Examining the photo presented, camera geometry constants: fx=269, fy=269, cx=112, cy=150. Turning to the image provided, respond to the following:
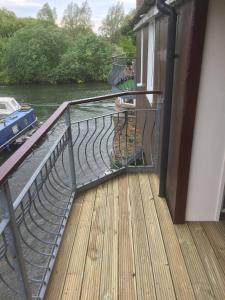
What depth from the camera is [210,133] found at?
6.37ft

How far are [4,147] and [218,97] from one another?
1118cm

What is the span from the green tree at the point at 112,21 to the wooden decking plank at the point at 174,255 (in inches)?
1239

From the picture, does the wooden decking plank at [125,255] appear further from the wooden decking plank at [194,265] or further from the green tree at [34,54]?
the green tree at [34,54]

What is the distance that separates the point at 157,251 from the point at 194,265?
0.27 m

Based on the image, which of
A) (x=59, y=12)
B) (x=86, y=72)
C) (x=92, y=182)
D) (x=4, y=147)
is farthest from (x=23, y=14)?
(x=92, y=182)

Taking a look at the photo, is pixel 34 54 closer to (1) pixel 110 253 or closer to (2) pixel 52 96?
(2) pixel 52 96

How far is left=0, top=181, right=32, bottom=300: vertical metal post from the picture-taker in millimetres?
1116

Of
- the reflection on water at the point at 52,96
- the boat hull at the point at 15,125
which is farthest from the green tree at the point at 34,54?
the boat hull at the point at 15,125

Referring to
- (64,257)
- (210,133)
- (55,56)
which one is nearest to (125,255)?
(64,257)

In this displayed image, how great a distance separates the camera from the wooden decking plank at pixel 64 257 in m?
1.66

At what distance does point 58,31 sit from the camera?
28.6 m

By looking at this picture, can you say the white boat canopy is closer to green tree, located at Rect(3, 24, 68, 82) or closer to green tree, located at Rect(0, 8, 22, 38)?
green tree, located at Rect(3, 24, 68, 82)

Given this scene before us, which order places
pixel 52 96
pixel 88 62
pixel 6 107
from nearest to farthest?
pixel 6 107 < pixel 52 96 < pixel 88 62

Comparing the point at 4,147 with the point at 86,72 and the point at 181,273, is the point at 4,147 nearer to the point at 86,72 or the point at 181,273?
the point at 181,273
